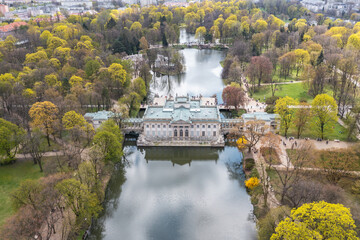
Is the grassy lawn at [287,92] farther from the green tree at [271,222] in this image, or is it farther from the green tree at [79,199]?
the green tree at [79,199]

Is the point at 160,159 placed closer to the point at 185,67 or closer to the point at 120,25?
the point at 185,67

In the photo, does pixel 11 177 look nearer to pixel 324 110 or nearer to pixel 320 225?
pixel 320 225

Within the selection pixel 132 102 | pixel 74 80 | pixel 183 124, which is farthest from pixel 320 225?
pixel 74 80

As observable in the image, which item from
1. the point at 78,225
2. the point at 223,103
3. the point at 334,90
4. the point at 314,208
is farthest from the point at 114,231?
the point at 334,90

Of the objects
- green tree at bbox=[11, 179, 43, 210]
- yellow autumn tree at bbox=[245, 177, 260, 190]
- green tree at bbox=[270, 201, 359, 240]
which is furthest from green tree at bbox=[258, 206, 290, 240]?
green tree at bbox=[11, 179, 43, 210]

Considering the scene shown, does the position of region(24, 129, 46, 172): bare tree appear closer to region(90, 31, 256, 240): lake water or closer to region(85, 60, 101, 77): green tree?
region(90, 31, 256, 240): lake water

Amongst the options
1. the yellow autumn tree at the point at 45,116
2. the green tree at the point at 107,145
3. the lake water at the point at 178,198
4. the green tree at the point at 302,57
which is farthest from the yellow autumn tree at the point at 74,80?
the green tree at the point at 302,57
